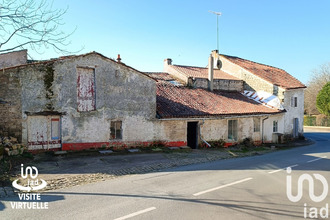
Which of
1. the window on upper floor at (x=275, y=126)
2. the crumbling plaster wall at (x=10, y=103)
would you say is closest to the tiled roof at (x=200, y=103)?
the window on upper floor at (x=275, y=126)

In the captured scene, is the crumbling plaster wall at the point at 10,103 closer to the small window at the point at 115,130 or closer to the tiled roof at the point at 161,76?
the small window at the point at 115,130

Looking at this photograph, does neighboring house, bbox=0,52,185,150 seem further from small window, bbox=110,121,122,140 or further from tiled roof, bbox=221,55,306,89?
tiled roof, bbox=221,55,306,89

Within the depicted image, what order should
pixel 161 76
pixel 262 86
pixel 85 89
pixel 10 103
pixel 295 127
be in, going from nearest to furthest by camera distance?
pixel 10 103 < pixel 85 89 < pixel 262 86 < pixel 161 76 < pixel 295 127

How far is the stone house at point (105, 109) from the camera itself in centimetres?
1204

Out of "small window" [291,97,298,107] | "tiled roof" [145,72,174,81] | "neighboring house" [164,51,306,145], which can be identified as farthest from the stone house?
"small window" [291,97,298,107]

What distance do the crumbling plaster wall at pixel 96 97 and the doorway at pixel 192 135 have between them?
11.6 feet

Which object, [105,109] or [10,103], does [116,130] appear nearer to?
[105,109]

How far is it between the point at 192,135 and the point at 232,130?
3.43 metres

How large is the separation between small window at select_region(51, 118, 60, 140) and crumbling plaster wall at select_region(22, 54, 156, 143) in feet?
0.90

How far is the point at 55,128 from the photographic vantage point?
42.1 feet

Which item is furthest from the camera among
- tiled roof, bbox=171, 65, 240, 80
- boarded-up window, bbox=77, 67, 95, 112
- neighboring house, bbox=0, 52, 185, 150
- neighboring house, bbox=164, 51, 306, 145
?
tiled roof, bbox=171, 65, 240, 80

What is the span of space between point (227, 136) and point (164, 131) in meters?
5.40

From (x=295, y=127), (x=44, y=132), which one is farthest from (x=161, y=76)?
(x=295, y=127)

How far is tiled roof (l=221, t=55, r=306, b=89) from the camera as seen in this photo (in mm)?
23400
